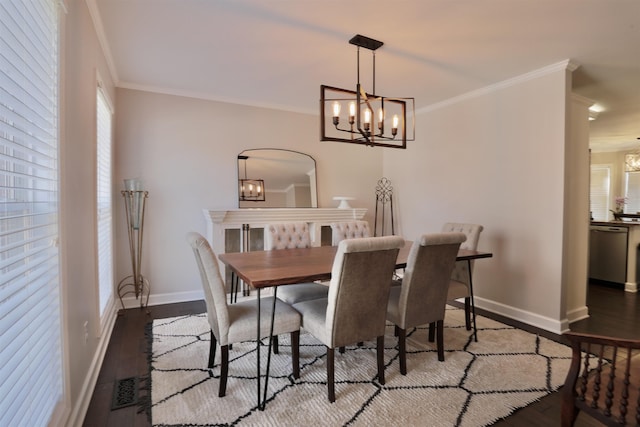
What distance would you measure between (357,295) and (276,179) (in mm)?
2766

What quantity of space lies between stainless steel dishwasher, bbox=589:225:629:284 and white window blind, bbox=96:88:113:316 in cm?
620

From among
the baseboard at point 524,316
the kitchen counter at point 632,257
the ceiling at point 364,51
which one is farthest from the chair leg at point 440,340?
the kitchen counter at point 632,257

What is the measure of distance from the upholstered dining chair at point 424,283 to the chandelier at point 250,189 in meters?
2.47

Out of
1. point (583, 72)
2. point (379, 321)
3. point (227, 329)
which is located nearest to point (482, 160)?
point (583, 72)

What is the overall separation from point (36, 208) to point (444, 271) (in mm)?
2294

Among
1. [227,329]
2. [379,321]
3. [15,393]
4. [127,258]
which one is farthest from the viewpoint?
[127,258]

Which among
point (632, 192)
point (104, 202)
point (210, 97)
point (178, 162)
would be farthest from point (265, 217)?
point (632, 192)

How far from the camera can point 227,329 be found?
6.59 ft

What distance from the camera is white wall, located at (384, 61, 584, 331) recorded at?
10.3 feet

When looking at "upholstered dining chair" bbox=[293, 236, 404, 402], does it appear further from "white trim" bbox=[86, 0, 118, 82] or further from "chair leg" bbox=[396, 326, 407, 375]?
"white trim" bbox=[86, 0, 118, 82]

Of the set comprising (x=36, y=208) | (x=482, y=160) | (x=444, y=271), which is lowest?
(x=444, y=271)

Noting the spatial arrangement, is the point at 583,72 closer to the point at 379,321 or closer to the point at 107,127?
the point at 379,321

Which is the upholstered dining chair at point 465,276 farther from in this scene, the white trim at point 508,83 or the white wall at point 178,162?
the white wall at point 178,162

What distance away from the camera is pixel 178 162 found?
3912 mm
